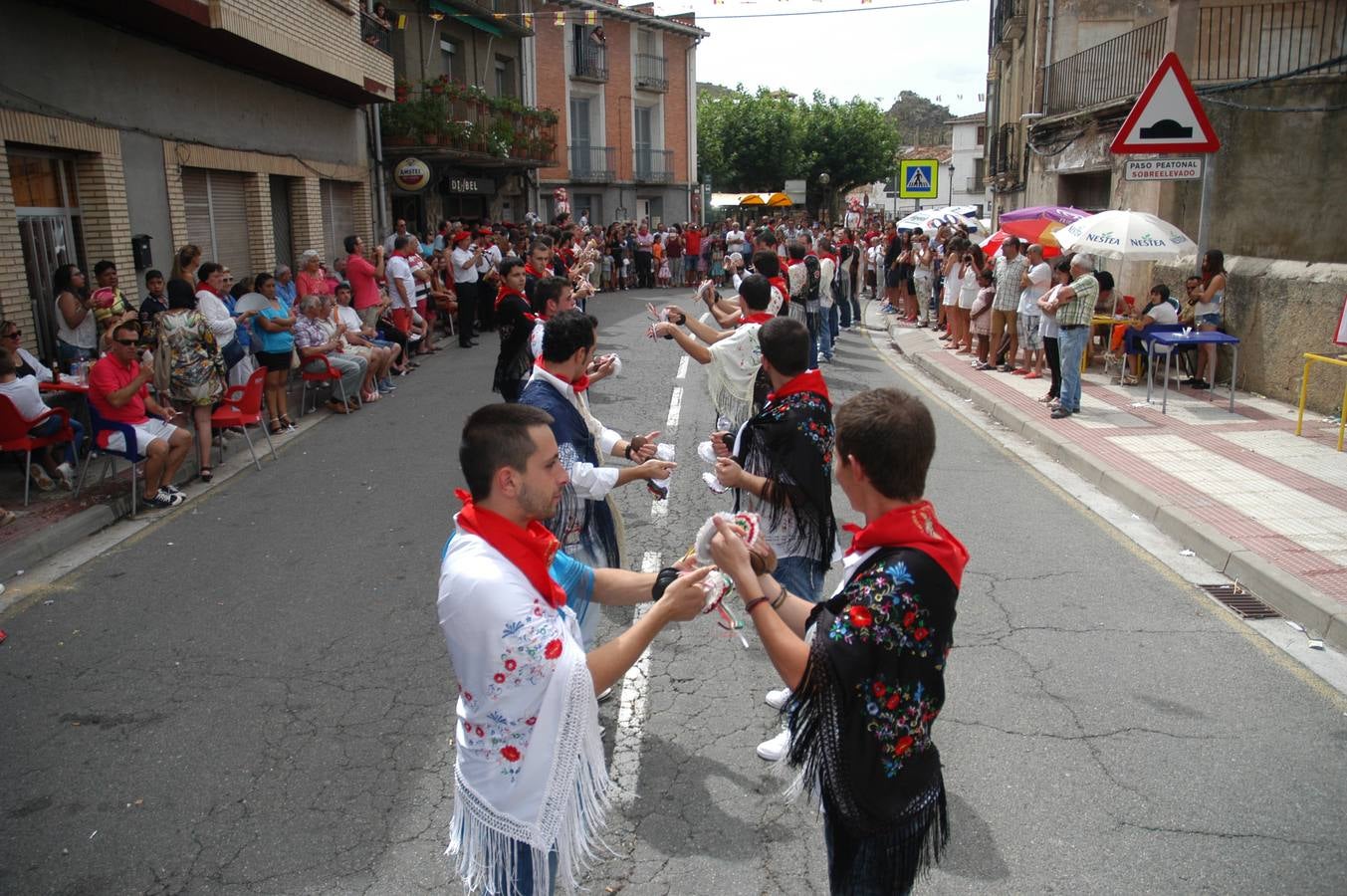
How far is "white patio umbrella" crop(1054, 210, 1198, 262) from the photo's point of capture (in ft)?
38.0

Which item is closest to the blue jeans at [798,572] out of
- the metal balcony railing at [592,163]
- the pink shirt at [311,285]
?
the pink shirt at [311,285]

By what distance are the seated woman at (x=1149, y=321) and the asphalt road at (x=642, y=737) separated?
5797mm

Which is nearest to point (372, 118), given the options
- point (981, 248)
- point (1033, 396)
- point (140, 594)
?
point (981, 248)

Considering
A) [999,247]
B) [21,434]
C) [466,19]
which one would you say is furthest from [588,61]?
[21,434]

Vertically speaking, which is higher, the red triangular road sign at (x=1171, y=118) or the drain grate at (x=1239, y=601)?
the red triangular road sign at (x=1171, y=118)

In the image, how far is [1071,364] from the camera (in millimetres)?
11008

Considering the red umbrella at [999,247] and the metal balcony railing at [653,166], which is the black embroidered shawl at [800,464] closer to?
the red umbrella at [999,247]

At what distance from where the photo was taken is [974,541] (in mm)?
7195

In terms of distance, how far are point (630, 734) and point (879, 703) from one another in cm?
237

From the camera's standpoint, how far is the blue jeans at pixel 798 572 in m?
4.47

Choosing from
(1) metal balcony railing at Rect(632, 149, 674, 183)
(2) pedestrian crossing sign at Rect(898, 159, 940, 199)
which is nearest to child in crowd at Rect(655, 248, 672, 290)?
(2) pedestrian crossing sign at Rect(898, 159, 940, 199)

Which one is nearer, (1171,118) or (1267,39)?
(1171,118)

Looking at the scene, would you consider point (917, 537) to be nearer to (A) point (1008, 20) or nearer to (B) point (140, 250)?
(B) point (140, 250)

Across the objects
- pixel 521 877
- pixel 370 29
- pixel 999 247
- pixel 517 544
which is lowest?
pixel 521 877
